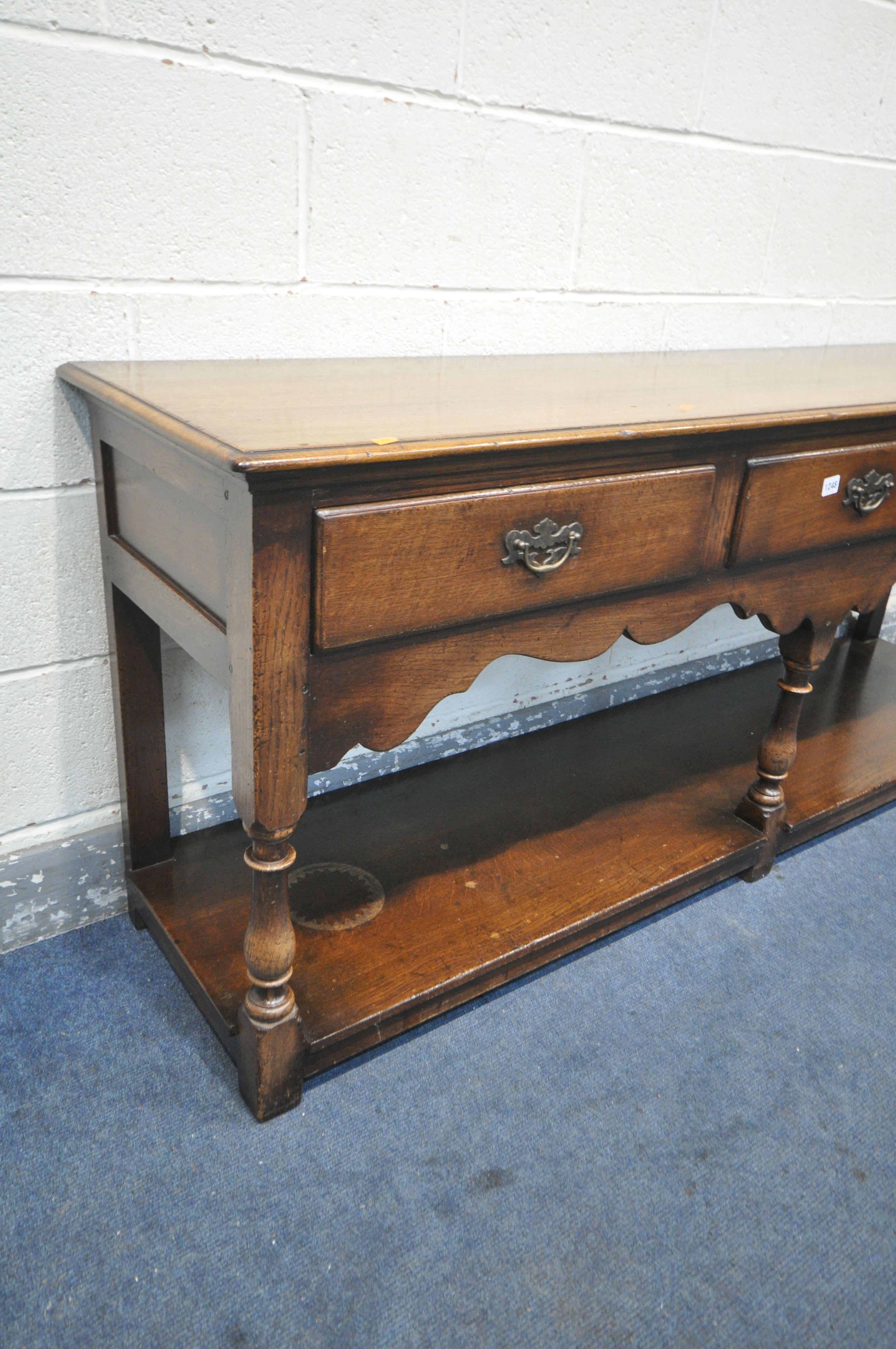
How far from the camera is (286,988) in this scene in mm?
1048

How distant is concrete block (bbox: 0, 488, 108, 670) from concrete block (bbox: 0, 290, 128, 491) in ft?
0.10

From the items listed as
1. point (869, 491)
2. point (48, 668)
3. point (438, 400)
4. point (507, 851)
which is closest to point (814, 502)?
point (869, 491)

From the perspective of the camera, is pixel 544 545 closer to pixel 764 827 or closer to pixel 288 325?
pixel 288 325

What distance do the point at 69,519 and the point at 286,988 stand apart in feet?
2.09

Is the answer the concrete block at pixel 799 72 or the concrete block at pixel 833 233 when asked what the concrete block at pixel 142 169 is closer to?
the concrete block at pixel 799 72

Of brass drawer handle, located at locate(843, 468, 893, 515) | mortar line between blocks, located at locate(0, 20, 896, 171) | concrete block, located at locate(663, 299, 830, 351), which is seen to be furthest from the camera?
concrete block, located at locate(663, 299, 830, 351)

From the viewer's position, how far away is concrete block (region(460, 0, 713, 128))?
1.33 meters

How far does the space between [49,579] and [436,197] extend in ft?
2.49

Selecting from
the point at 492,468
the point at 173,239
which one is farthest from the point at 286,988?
the point at 173,239

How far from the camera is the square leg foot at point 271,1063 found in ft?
3.44

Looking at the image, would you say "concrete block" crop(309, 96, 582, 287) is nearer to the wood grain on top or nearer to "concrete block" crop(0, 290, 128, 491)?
the wood grain on top

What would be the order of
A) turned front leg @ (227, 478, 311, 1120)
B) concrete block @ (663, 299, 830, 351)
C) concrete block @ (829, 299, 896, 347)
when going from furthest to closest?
1. concrete block @ (829, 299, 896, 347)
2. concrete block @ (663, 299, 830, 351)
3. turned front leg @ (227, 478, 311, 1120)

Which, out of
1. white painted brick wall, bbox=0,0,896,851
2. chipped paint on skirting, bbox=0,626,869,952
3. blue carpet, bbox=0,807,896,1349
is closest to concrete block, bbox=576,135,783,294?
white painted brick wall, bbox=0,0,896,851

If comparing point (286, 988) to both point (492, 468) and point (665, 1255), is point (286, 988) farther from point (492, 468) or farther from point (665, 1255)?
point (492, 468)
